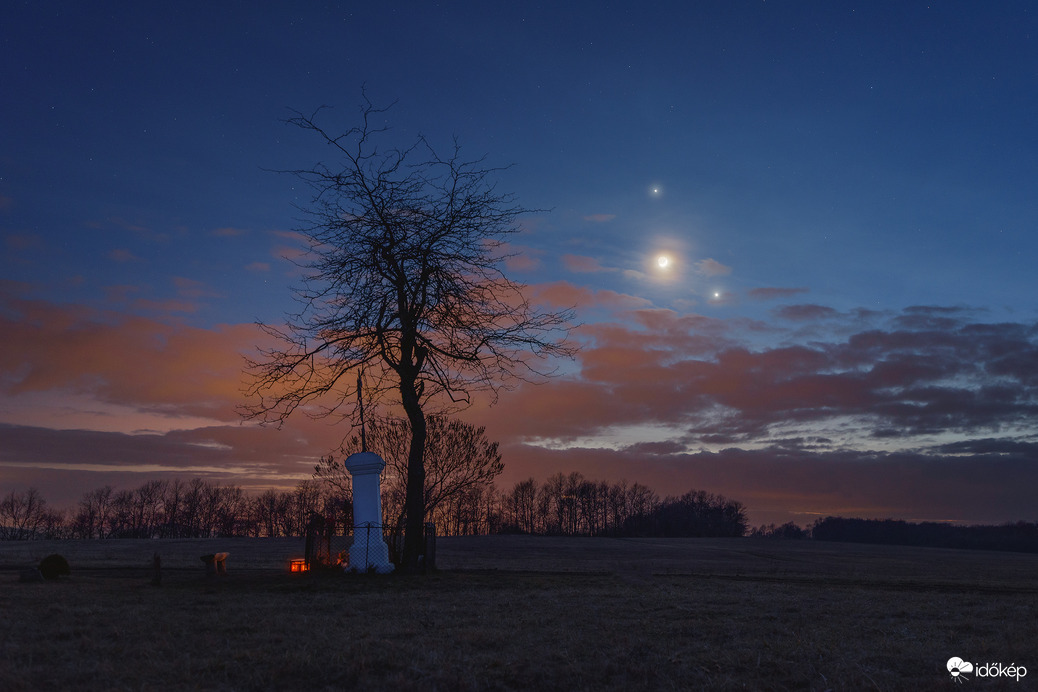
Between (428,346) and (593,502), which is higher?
(428,346)

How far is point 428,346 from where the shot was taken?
1973 cm

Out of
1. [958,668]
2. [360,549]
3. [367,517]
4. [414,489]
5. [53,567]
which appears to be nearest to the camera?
[958,668]

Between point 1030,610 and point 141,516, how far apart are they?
123276mm

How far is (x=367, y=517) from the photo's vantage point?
1852 centimetres

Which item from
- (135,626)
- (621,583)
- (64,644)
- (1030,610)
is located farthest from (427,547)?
(1030,610)

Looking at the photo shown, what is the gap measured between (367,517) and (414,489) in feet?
4.84

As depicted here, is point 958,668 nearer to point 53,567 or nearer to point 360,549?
point 360,549

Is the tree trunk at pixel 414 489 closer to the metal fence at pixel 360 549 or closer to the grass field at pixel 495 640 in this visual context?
the metal fence at pixel 360 549

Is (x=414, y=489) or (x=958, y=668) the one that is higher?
(x=414, y=489)

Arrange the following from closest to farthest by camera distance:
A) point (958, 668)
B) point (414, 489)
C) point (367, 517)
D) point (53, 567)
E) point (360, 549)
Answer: point (958, 668) → point (53, 567) → point (360, 549) → point (367, 517) → point (414, 489)

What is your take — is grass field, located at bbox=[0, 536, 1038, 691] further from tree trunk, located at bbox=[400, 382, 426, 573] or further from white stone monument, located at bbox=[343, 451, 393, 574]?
tree trunk, located at bbox=[400, 382, 426, 573]

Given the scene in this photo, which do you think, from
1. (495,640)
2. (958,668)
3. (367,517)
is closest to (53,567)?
(367,517)

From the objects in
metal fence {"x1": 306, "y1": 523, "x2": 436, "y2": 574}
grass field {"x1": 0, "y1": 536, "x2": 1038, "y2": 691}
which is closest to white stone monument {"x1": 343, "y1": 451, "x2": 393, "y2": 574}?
metal fence {"x1": 306, "y1": 523, "x2": 436, "y2": 574}

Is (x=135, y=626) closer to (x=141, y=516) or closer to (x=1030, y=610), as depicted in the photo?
(x=1030, y=610)
